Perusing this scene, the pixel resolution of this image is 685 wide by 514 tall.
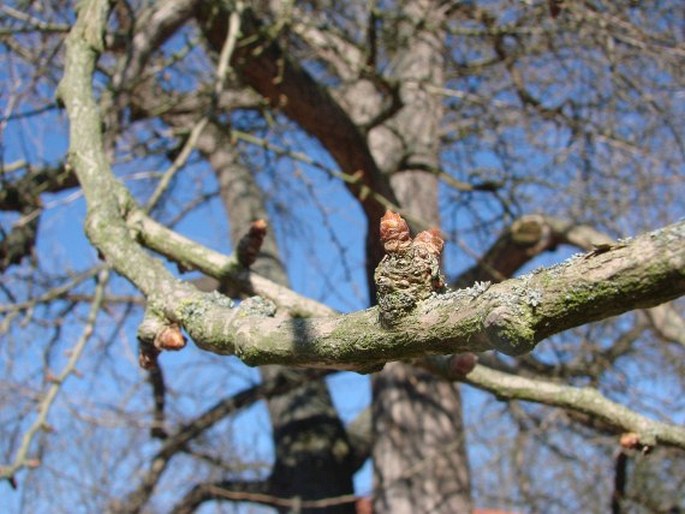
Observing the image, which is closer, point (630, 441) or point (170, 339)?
point (170, 339)

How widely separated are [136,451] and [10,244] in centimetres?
288

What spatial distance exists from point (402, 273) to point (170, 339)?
64 centimetres

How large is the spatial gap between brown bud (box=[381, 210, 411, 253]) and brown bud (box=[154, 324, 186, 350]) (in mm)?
611

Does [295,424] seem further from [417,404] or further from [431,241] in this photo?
[431,241]

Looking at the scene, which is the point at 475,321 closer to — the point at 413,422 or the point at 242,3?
the point at 242,3

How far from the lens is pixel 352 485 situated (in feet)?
16.6

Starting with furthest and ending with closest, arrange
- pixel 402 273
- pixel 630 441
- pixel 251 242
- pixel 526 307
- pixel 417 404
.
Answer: pixel 417 404 < pixel 630 441 < pixel 251 242 < pixel 402 273 < pixel 526 307

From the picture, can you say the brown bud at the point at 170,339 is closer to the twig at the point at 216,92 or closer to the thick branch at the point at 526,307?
the thick branch at the point at 526,307

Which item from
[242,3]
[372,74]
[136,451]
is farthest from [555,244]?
[136,451]

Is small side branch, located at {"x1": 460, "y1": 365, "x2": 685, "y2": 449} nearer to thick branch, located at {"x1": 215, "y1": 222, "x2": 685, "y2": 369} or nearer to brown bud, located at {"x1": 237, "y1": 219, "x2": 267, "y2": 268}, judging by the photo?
brown bud, located at {"x1": 237, "y1": 219, "x2": 267, "y2": 268}

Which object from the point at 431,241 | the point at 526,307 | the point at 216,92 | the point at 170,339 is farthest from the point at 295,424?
the point at 526,307

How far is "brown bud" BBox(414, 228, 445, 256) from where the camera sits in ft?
3.75

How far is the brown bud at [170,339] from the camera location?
1.56m

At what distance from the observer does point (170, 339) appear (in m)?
1.56
